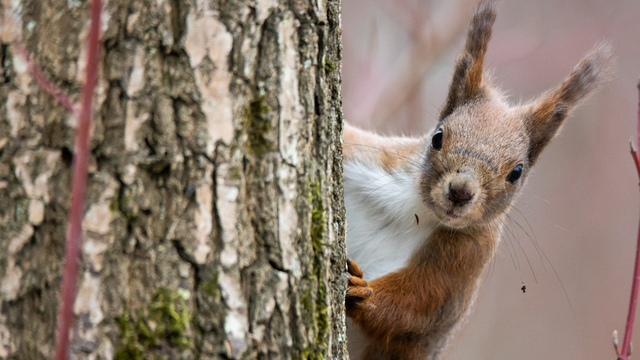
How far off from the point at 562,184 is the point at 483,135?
310 cm

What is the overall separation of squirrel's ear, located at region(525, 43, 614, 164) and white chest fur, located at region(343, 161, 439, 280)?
1.79 ft

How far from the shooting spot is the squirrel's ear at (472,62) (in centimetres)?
226

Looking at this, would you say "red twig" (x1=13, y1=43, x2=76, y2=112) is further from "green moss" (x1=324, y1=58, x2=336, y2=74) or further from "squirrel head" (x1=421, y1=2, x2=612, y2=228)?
"squirrel head" (x1=421, y1=2, x2=612, y2=228)

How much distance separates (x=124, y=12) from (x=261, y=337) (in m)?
0.63

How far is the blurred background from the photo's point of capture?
4.15m

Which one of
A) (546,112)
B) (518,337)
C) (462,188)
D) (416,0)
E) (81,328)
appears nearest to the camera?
(81,328)

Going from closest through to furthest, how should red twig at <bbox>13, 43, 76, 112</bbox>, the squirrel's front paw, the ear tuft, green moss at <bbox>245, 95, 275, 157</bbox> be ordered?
red twig at <bbox>13, 43, 76, 112</bbox>
green moss at <bbox>245, 95, 275, 157</bbox>
the squirrel's front paw
the ear tuft

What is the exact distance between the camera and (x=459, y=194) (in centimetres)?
199

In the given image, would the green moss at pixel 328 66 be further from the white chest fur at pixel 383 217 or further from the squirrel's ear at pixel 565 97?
the squirrel's ear at pixel 565 97

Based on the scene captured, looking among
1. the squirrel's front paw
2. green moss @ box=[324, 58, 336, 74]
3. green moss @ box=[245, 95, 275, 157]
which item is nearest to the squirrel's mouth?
the squirrel's front paw

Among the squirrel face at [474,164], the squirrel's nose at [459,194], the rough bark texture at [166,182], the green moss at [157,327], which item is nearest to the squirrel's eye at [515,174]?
the squirrel face at [474,164]

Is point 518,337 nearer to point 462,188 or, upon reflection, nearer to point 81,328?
point 462,188

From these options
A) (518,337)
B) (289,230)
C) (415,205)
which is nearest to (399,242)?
(415,205)

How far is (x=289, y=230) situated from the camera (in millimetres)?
1109
